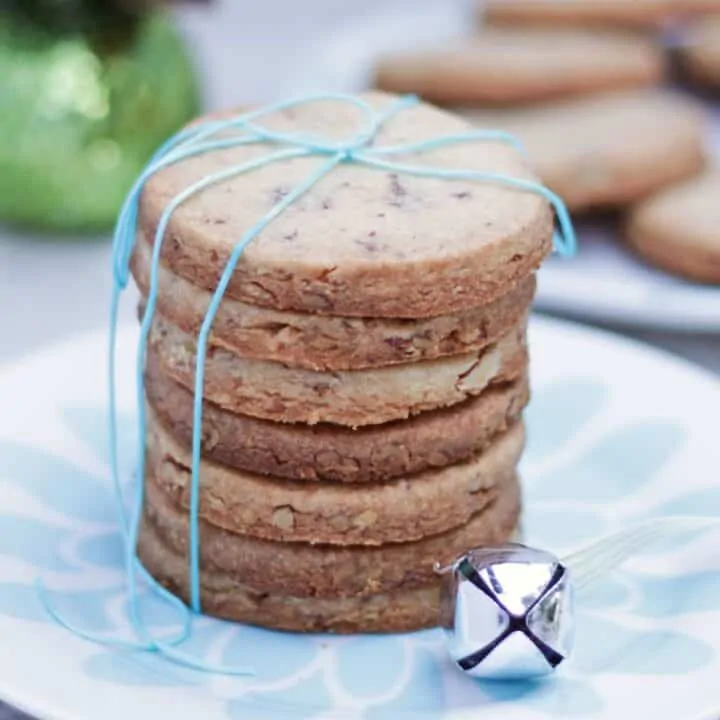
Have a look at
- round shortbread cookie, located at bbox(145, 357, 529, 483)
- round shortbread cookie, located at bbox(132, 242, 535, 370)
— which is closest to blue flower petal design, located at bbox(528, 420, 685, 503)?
round shortbread cookie, located at bbox(145, 357, 529, 483)

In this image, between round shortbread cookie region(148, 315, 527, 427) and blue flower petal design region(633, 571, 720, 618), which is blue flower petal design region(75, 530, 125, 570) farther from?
blue flower petal design region(633, 571, 720, 618)

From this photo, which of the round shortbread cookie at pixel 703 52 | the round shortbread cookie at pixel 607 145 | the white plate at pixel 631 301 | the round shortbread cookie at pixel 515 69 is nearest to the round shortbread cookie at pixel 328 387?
the white plate at pixel 631 301

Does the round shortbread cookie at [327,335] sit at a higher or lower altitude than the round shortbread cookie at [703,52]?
higher

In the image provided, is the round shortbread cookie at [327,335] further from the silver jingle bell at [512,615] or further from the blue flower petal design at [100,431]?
the blue flower petal design at [100,431]

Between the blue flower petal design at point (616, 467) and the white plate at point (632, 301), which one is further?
the white plate at point (632, 301)

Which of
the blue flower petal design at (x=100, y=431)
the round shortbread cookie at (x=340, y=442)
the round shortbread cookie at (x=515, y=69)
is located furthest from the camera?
the round shortbread cookie at (x=515, y=69)

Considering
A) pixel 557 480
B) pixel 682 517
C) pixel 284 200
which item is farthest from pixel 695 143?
pixel 284 200

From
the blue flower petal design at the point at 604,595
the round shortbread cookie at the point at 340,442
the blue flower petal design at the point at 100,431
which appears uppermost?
the round shortbread cookie at the point at 340,442

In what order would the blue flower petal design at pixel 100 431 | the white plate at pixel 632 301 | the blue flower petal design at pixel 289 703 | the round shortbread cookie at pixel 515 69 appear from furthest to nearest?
the round shortbread cookie at pixel 515 69 < the white plate at pixel 632 301 < the blue flower petal design at pixel 100 431 < the blue flower petal design at pixel 289 703
